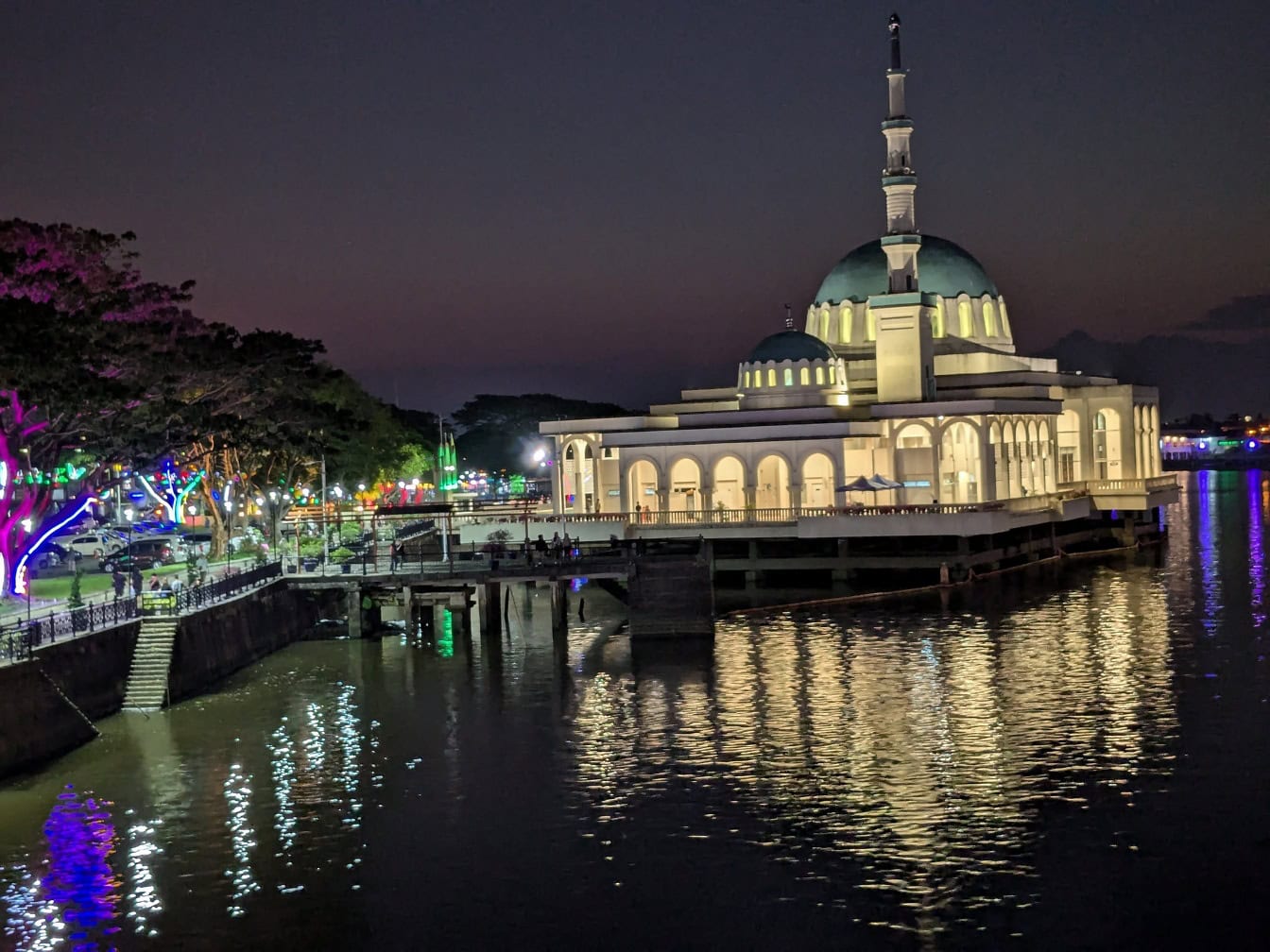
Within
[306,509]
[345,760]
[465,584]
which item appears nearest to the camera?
[345,760]

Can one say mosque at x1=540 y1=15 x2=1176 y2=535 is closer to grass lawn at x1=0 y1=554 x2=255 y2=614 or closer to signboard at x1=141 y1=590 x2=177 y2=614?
grass lawn at x1=0 y1=554 x2=255 y2=614

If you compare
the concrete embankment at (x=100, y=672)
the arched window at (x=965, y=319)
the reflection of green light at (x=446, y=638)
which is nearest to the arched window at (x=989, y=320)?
the arched window at (x=965, y=319)

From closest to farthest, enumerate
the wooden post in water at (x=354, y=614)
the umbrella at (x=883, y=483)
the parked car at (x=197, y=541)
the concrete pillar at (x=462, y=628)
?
1. the concrete pillar at (x=462, y=628)
2. the wooden post in water at (x=354, y=614)
3. the parked car at (x=197, y=541)
4. the umbrella at (x=883, y=483)

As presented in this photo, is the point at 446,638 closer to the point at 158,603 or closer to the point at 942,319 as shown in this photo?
the point at 158,603

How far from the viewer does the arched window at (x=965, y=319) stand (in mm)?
107562

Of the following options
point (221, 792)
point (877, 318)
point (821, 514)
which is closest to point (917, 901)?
point (221, 792)

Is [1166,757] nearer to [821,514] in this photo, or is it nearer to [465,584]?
Answer: [465,584]

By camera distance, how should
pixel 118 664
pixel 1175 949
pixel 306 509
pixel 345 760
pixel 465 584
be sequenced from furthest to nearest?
pixel 306 509, pixel 465 584, pixel 118 664, pixel 345 760, pixel 1175 949

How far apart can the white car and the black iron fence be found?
2235 cm

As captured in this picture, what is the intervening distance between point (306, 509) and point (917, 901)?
61.5 metres

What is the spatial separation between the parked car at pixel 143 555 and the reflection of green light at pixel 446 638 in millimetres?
12644

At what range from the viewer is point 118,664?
48219 mm

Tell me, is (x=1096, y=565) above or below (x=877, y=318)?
below

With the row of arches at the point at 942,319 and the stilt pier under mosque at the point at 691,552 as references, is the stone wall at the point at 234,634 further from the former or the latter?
the row of arches at the point at 942,319
